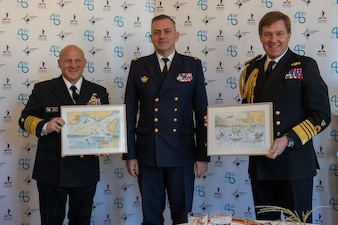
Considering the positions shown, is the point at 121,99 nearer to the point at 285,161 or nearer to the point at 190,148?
the point at 190,148

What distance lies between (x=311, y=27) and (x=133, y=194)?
6.01 ft

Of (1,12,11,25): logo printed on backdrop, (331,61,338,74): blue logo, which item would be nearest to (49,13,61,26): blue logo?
(1,12,11,25): logo printed on backdrop

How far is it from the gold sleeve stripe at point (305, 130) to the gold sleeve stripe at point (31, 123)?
146cm

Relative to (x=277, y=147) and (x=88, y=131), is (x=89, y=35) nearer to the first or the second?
(x=88, y=131)

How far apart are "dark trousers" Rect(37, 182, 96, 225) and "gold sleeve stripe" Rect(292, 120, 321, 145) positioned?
4.24ft

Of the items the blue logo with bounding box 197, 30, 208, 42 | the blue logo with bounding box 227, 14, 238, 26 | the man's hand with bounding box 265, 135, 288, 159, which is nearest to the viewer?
the man's hand with bounding box 265, 135, 288, 159

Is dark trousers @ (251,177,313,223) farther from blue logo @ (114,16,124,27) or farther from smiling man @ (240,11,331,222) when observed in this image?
blue logo @ (114,16,124,27)

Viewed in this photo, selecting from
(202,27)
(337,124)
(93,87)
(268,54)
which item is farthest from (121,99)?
(337,124)

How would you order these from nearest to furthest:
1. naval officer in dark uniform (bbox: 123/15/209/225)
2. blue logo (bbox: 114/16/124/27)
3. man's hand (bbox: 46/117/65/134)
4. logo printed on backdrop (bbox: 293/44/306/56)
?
man's hand (bbox: 46/117/65/134) → naval officer in dark uniform (bbox: 123/15/209/225) → logo printed on backdrop (bbox: 293/44/306/56) → blue logo (bbox: 114/16/124/27)

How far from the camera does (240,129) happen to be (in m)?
2.04

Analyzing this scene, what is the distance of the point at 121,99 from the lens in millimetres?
3143

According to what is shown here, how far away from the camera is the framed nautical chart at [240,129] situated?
6.54 feet

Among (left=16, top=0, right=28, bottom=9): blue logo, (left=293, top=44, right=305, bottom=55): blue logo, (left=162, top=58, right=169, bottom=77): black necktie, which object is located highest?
(left=16, top=0, right=28, bottom=9): blue logo

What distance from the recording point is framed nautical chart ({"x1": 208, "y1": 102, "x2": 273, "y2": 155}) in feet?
6.54
